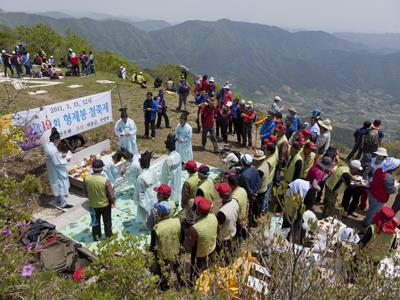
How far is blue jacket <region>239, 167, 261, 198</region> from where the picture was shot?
225 inches

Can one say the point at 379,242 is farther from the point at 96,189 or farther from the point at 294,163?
the point at 96,189

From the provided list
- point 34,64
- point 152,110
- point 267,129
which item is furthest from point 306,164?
point 34,64

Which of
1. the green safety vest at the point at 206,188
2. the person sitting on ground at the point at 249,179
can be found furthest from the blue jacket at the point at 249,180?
the green safety vest at the point at 206,188

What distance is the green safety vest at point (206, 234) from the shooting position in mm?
4329

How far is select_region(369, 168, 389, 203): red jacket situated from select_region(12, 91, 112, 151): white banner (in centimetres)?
711

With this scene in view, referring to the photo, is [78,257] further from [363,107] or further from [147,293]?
[363,107]

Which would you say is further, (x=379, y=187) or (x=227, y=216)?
(x=379, y=187)

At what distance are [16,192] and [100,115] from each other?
20.3 ft

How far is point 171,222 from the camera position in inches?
171

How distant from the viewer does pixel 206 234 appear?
14.3ft

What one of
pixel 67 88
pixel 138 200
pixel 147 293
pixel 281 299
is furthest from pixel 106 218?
pixel 67 88

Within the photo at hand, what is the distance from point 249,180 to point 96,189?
9.01 feet

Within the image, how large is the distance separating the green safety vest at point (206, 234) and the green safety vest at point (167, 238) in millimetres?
298

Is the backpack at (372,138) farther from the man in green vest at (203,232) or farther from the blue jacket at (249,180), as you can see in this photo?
the man in green vest at (203,232)
